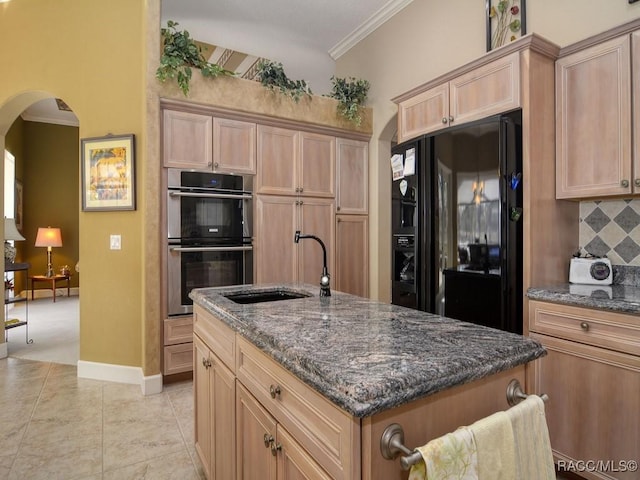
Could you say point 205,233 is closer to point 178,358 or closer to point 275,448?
point 178,358

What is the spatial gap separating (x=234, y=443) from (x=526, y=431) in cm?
99

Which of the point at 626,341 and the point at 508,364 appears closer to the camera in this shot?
the point at 508,364

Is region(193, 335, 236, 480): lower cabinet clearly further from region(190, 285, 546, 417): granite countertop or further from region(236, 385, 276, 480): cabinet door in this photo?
region(190, 285, 546, 417): granite countertop

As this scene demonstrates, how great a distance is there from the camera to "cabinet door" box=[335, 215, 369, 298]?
3.90 m

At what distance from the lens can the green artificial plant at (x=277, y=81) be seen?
11.2ft

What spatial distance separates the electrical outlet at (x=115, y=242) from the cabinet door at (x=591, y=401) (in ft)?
10.1

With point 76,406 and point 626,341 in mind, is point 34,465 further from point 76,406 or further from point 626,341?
point 626,341

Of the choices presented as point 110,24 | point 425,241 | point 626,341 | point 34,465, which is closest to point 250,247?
point 425,241

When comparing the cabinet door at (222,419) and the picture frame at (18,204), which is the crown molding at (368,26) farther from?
the picture frame at (18,204)

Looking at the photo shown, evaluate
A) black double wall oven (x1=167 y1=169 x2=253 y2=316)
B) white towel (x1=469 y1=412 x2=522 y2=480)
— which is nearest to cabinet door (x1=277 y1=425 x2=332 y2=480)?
white towel (x1=469 y1=412 x2=522 y2=480)

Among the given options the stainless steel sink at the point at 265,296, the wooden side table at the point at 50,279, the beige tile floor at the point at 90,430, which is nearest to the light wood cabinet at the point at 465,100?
the stainless steel sink at the point at 265,296

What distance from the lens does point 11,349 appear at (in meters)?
3.93

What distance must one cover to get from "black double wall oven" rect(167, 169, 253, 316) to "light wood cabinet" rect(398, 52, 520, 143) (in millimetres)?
1496

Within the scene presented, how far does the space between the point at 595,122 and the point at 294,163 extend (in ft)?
7.69
